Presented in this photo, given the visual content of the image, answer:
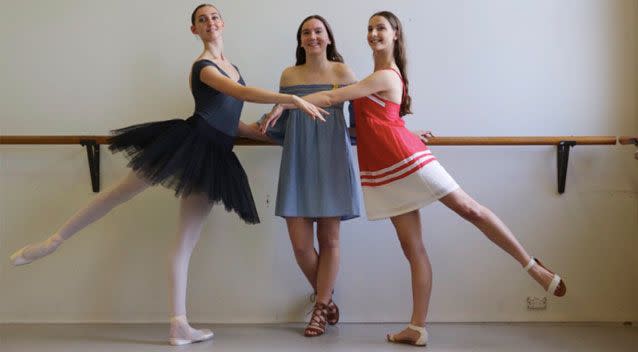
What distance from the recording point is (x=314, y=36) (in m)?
2.52

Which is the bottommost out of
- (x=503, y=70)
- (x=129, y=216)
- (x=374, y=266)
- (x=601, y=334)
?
(x=601, y=334)

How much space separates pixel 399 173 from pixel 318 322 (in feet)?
2.18

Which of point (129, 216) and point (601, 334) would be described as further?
point (129, 216)

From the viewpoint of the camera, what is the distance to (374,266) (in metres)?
2.88

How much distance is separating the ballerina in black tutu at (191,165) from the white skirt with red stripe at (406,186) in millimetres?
476

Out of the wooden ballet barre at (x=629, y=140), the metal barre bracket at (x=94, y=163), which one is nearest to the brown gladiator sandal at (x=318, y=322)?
the metal barre bracket at (x=94, y=163)

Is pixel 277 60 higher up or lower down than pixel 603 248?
higher up

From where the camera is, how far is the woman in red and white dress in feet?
7.52

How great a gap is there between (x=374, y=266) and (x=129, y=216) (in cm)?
107

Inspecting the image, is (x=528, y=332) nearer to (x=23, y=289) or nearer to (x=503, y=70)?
(x=503, y=70)

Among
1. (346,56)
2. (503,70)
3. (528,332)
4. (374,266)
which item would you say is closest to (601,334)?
(528,332)

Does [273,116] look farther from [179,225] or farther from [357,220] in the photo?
[357,220]

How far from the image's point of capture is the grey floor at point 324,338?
2.38 metres

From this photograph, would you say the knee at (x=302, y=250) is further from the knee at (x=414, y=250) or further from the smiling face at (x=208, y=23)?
the smiling face at (x=208, y=23)
